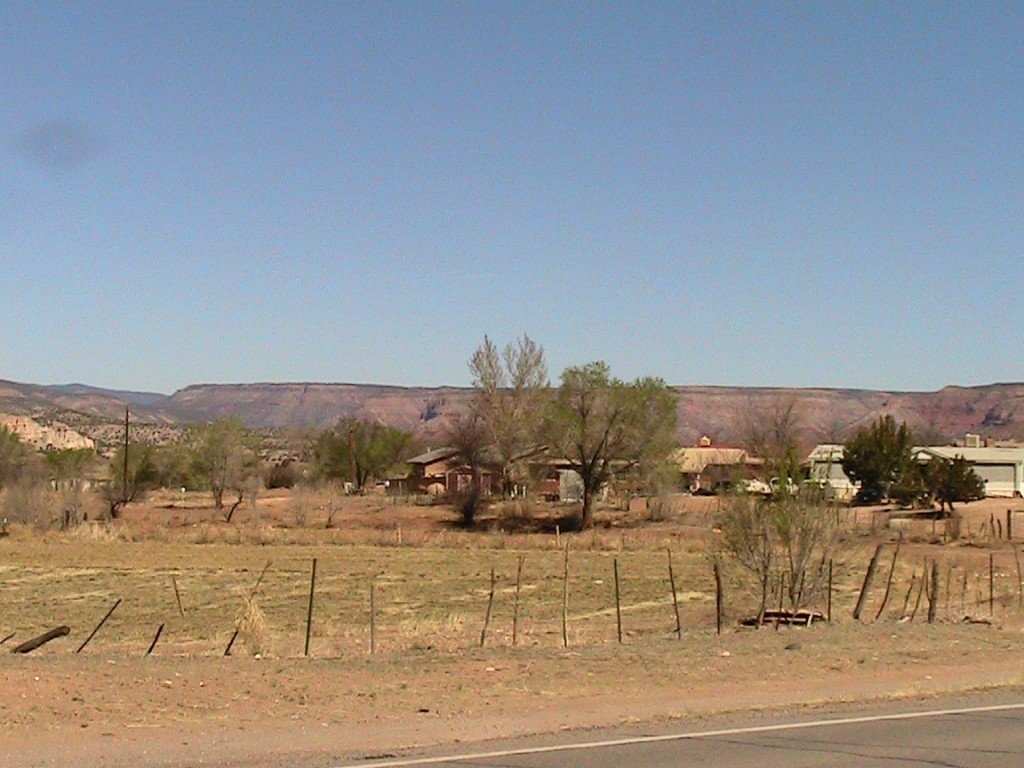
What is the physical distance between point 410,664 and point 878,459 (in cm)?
6797

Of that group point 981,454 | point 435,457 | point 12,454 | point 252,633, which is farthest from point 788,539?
point 435,457

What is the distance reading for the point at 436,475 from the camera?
11288 centimetres

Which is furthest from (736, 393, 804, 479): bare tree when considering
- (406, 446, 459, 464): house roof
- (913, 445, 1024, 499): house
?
(406, 446, 459, 464): house roof

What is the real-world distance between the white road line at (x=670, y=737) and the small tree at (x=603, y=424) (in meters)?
59.7

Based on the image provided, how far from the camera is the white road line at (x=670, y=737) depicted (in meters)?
13.0

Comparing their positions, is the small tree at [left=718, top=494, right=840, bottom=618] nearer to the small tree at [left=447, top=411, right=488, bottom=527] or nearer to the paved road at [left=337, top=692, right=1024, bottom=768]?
the paved road at [left=337, top=692, right=1024, bottom=768]

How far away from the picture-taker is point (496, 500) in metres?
86.0

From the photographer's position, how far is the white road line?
42.6 ft

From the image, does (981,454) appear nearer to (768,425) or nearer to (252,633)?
(768,425)

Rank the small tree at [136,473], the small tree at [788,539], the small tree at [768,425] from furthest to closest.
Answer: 1. the small tree at [768,425]
2. the small tree at [136,473]
3. the small tree at [788,539]

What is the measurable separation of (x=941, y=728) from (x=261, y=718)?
7.70m

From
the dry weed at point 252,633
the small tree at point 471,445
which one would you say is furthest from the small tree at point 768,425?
the dry weed at point 252,633

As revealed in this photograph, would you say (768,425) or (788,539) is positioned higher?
(768,425)

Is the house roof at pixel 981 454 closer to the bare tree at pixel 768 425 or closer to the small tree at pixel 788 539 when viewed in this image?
the bare tree at pixel 768 425
